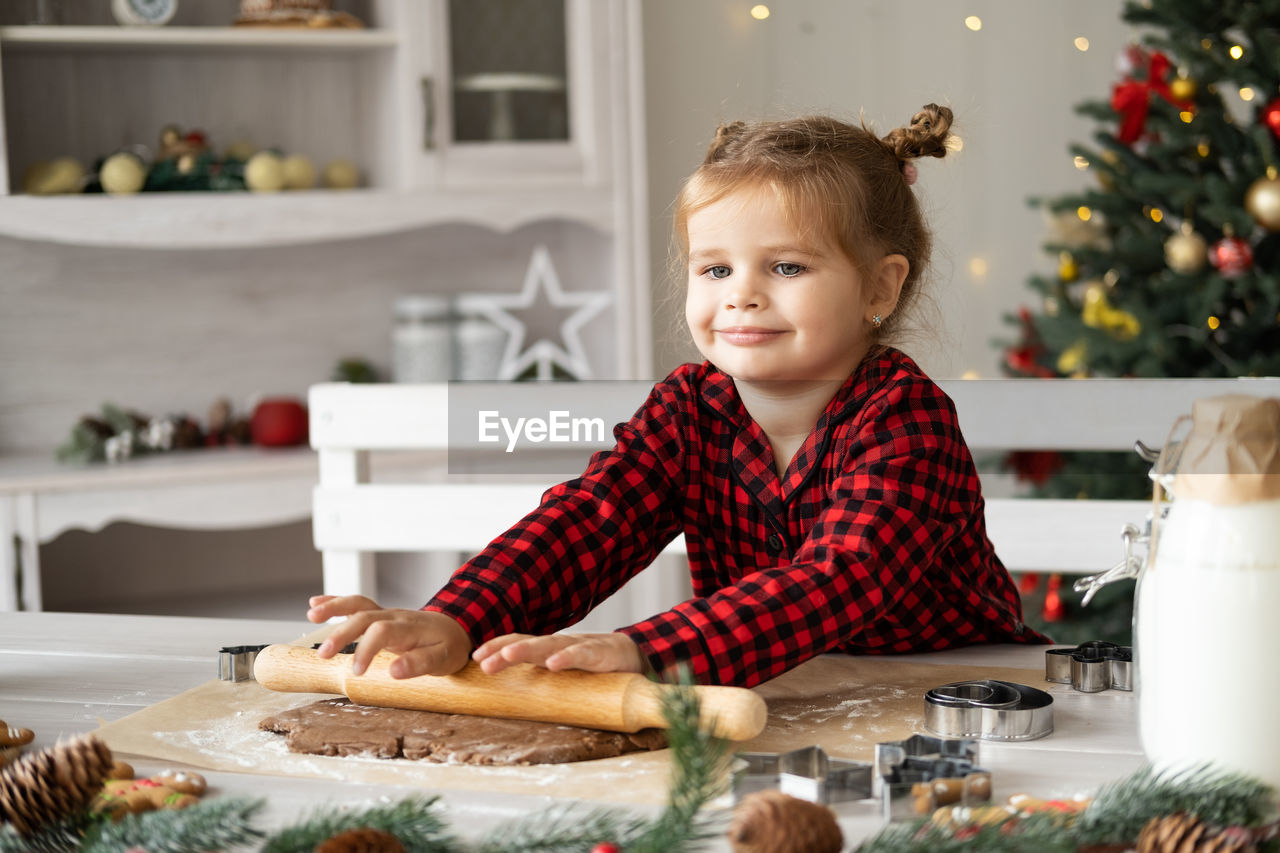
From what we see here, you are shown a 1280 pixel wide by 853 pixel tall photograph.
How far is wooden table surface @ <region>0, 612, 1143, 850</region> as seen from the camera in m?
0.62

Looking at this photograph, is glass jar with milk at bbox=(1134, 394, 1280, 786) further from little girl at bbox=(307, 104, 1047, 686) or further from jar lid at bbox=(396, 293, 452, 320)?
jar lid at bbox=(396, 293, 452, 320)

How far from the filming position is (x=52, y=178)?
2.55 metres

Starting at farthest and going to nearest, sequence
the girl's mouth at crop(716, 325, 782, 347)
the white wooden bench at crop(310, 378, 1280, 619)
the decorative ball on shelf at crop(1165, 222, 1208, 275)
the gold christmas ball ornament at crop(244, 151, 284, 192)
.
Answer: the gold christmas ball ornament at crop(244, 151, 284, 192) < the decorative ball on shelf at crop(1165, 222, 1208, 275) < the white wooden bench at crop(310, 378, 1280, 619) < the girl's mouth at crop(716, 325, 782, 347)

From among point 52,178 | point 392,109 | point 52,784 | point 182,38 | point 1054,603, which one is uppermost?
point 182,38

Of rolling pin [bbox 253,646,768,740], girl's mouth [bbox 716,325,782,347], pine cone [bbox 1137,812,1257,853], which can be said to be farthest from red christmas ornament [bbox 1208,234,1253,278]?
pine cone [bbox 1137,812,1257,853]

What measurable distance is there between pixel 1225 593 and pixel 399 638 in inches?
17.5

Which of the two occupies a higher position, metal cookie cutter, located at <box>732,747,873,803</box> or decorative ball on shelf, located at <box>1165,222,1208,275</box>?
decorative ball on shelf, located at <box>1165,222,1208,275</box>

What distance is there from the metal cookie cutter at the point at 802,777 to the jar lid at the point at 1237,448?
0.20m

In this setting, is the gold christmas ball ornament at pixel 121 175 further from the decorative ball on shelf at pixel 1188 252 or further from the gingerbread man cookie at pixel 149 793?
the gingerbread man cookie at pixel 149 793

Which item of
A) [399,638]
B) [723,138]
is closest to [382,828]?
[399,638]

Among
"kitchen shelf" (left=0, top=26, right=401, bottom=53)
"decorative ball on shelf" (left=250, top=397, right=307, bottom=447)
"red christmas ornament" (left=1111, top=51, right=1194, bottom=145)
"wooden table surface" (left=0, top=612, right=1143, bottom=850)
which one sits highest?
"kitchen shelf" (left=0, top=26, right=401, bottom=53)

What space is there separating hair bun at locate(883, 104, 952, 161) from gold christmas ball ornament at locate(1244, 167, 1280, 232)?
53.4 inches

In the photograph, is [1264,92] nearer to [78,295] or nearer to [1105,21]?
[1105,21]

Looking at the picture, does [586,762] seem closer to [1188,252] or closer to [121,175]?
[1188,252]
